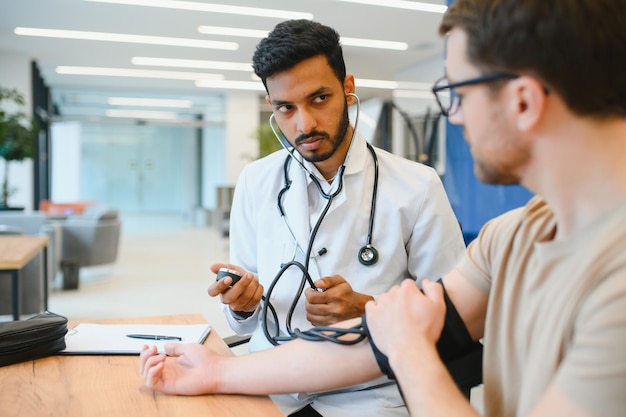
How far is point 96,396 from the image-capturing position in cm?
97

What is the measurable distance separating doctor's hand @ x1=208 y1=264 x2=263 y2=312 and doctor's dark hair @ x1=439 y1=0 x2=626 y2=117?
0.80m


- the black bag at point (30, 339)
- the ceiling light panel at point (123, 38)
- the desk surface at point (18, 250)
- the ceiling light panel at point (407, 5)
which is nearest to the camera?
the black bag at point (30, 339)

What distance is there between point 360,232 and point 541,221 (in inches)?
27.2

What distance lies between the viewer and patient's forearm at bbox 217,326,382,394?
96 centimetres

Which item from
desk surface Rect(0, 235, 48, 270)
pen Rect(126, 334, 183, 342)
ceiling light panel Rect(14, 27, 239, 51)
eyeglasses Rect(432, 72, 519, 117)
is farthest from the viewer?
ceiling light panel Rect(14, 27, 239, 51)

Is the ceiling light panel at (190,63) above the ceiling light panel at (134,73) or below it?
above

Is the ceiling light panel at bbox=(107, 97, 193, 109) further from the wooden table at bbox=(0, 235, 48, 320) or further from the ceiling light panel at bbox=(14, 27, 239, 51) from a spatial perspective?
the wooden table at bbox=(0, 235, 48, 320)

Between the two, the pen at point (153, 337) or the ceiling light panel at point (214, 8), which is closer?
the pen at point (153, 337)

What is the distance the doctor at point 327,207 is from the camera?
4.73 ft

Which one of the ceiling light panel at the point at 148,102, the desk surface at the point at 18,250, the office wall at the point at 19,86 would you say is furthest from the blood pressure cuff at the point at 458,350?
the ceiling light panel at the point at 148,102

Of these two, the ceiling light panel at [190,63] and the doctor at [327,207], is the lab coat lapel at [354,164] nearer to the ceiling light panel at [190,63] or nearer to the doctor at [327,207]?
the doctor at [327,207]

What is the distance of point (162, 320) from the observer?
A: 4.90 feet

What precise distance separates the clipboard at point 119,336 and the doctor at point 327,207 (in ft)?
0.40

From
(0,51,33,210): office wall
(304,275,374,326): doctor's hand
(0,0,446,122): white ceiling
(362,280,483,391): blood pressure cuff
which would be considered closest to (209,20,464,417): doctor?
(304,275,374,326): doctor's hand
